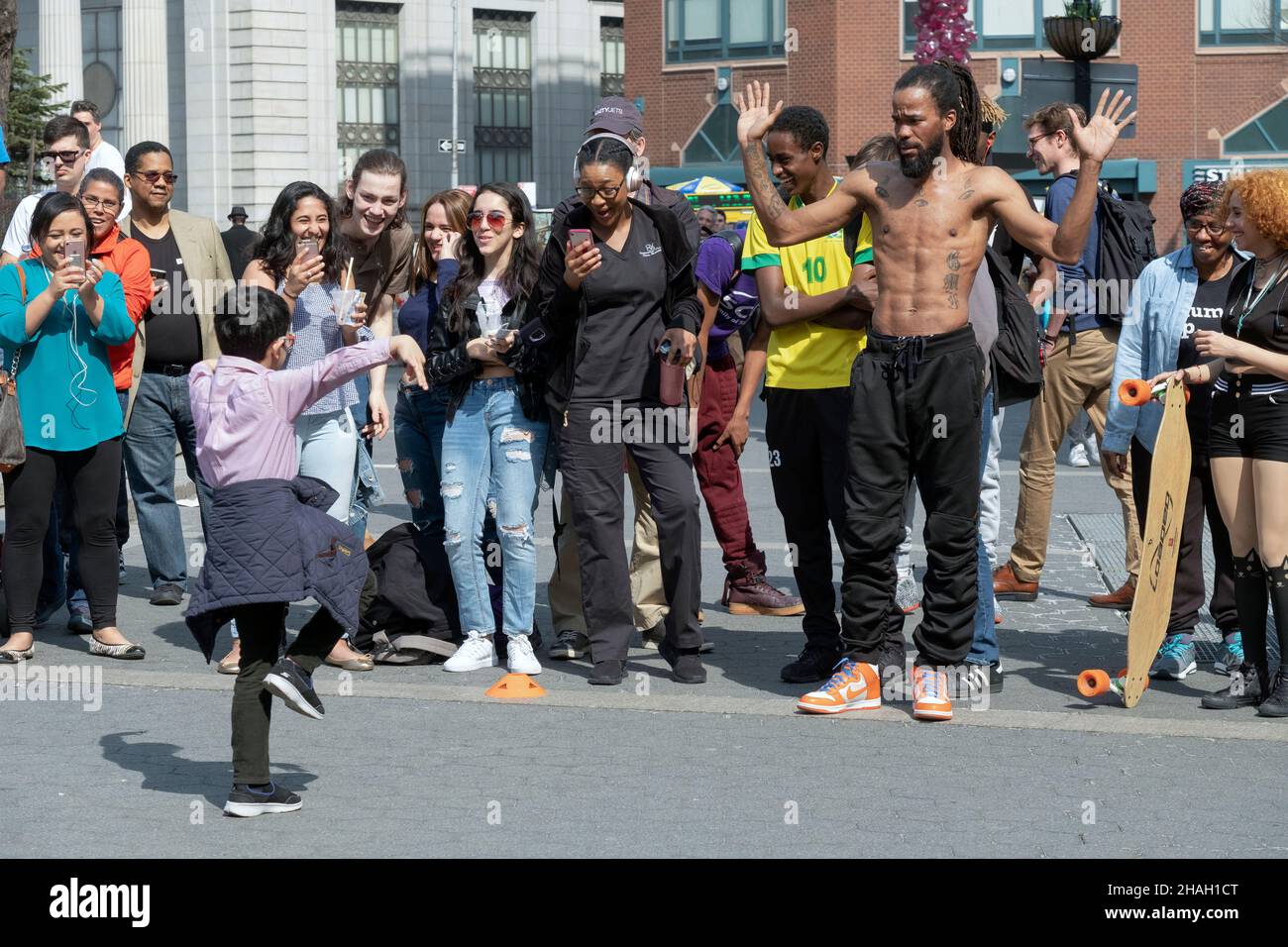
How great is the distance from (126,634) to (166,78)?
4449 cm

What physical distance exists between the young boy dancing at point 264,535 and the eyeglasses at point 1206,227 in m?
3.34

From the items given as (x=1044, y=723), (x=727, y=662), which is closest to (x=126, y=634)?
(x=727, y=662)

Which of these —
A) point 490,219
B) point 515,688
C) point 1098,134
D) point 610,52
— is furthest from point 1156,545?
point 610,52

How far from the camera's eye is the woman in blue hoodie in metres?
7.74

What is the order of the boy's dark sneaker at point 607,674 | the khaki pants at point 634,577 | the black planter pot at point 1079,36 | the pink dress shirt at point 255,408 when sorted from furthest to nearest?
1. the black planter pot at point 1079,36
2. the khaki pants at point 634,577
3. the boy's dark sneaker at point 607,674
4. the pink dress shirt at point 255,408

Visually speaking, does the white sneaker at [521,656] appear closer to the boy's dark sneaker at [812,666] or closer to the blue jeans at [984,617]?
the boy's dark sneaker at [812,666]

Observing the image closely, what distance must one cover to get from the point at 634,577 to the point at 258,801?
3.23 m

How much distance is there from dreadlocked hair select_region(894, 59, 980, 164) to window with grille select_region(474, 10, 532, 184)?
5054cm

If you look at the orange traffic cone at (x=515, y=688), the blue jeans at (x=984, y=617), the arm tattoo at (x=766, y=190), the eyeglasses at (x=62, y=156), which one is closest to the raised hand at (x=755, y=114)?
the arm tattoo at (x=766, y=190)

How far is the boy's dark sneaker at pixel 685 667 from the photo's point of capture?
736cm

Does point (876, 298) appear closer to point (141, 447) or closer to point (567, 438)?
point (567, 438)

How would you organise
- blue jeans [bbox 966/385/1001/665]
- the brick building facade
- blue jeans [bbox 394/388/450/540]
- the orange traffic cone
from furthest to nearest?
the brick building facade < blue jeans [bbox 394/388/450/540] < blue jeans [bbox 966/385/1001/665] < the orange traffic cone

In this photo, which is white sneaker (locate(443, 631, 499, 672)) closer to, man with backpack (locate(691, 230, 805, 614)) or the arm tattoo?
man with backpack (locate(691, 230, 805, 614))

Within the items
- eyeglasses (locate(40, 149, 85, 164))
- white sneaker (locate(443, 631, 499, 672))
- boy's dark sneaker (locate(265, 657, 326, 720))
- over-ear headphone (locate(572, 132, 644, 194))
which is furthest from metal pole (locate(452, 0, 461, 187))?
boy's dark sneaker (locate(265, 657, 326, 720))
